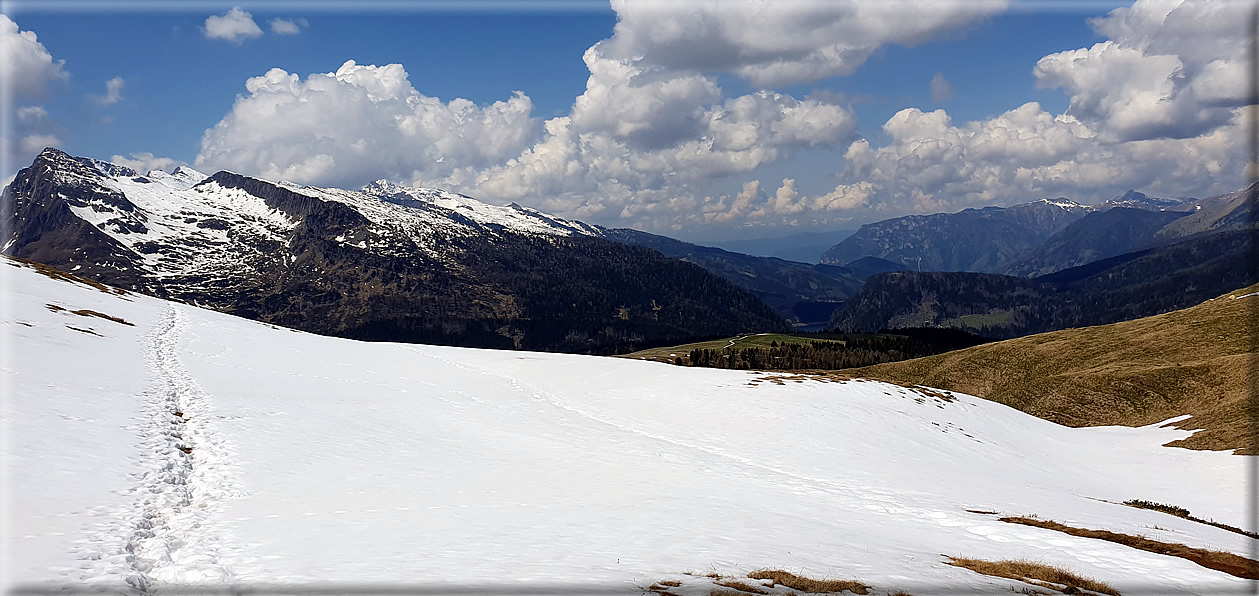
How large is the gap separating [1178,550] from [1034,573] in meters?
11.3

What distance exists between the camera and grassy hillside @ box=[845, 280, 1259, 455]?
68.9 meters

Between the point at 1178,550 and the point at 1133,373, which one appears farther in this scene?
the point at 1133,373

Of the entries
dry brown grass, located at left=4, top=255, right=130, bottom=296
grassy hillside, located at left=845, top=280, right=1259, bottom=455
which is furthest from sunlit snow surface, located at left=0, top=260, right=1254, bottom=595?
dry brown grass, located at left=4, top=255, right=130, bottom=296

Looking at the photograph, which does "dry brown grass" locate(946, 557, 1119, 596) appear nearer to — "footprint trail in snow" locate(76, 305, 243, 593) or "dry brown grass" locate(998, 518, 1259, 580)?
"dry brown grass" locate(998, 518, 1259, 580)

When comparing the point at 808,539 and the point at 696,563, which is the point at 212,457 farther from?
the point at 808,539

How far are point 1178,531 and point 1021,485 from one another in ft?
43.7

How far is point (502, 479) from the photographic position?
92.0ft

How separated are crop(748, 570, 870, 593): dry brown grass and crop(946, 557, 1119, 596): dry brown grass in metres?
6.72

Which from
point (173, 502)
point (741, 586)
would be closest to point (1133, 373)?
point (741, 586)

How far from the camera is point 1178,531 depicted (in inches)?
1187

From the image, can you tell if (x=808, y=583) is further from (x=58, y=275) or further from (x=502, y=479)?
(x=58, y=275)

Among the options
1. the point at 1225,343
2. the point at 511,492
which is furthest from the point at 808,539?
the point at 1225,343

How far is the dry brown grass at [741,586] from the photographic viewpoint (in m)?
14.7

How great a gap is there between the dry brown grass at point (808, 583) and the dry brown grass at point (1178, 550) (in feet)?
58.6
